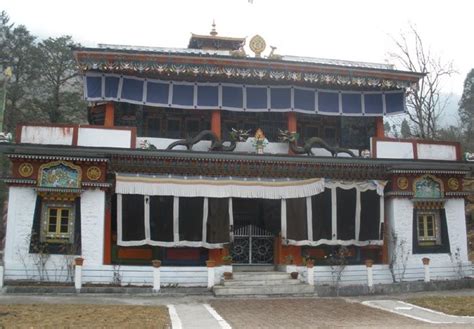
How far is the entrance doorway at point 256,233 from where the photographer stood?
59.0ft

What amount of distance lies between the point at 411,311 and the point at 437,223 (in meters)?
7.42

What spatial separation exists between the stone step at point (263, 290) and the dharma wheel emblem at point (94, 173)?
5.10m

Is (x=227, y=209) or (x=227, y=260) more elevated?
(x=227, y=209)

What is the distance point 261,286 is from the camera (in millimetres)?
15203

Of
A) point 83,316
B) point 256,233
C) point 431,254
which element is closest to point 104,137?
point 256,233

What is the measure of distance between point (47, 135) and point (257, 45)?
317 inches

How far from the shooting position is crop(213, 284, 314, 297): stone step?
48.7 ft

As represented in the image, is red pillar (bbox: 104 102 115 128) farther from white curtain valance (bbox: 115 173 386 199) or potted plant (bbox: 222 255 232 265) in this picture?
potted plant (bbox: 222 255 232 265)

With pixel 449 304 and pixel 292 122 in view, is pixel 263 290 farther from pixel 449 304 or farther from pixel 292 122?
pixel 292 122

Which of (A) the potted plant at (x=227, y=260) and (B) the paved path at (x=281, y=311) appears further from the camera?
(A) the potted plant at (x=227, y=260)

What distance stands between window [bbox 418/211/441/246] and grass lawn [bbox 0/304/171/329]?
1036cm

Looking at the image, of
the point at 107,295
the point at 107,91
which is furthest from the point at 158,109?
the point at 107,295

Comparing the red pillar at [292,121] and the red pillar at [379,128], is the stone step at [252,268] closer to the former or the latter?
the red pillar at [292,121]

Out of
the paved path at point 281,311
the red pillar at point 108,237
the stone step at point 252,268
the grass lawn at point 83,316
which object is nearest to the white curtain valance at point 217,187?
the red pillar at point 108,237
